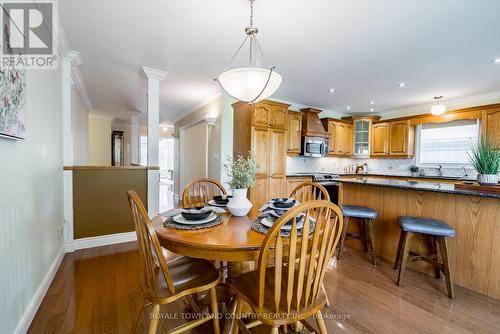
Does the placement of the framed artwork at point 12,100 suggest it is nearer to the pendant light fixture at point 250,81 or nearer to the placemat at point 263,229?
the pendant light fixture at point 250,81

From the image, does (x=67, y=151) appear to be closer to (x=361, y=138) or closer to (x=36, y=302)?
(x=36, y=302)

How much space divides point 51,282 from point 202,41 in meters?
2.81

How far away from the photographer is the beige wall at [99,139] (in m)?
6.58

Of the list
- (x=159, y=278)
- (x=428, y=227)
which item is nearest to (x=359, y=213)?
(x=428, y=227)

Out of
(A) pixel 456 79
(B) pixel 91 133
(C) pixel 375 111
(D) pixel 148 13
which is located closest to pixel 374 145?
(C) pixel 375 111

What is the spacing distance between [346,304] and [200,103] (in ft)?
14.4

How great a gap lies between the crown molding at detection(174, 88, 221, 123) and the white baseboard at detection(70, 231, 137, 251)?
272 centimetres

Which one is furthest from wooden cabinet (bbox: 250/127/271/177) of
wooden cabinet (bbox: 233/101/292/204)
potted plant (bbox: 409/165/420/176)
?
potted plant (bbox: 409/165/420/176)

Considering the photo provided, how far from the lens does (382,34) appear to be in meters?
2.25

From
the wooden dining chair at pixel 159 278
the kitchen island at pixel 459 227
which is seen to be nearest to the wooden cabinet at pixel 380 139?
the kitchen island at pixel 459 227

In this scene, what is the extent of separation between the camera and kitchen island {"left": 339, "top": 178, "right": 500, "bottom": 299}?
76.9 inches

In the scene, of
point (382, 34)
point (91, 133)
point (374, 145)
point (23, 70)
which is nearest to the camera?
point (23, 70)

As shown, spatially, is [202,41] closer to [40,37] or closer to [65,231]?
[40,37]

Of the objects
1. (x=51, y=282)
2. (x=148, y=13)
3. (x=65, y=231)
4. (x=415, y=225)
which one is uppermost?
(x=148, y=13)
